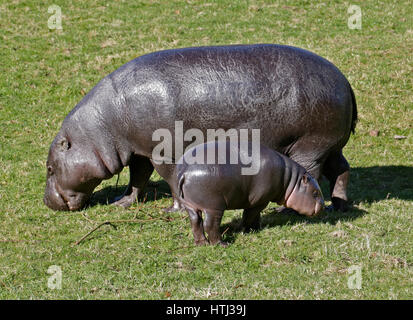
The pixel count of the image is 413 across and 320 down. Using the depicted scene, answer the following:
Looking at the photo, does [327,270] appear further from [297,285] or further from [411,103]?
[411,103]

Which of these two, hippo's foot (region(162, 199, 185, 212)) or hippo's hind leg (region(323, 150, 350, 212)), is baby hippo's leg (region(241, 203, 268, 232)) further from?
hippo's hind leg (region(323, 150, 350, 212))

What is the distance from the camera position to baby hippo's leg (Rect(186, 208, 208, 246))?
22.1 feet

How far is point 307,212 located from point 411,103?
593cm

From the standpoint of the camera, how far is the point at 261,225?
24.7ft

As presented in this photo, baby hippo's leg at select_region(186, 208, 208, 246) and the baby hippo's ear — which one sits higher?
the baby hippo's ear

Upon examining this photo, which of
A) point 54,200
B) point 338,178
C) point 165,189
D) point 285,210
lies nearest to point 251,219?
point 285,210

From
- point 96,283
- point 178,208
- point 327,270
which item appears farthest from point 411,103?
point 96,283

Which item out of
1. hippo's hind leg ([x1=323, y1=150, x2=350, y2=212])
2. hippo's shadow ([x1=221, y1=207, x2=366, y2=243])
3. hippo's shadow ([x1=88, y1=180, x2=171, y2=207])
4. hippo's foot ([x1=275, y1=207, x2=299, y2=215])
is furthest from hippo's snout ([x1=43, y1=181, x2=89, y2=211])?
hippo's hind leg ([x1=323, y1=150, x2=350, y2=212])

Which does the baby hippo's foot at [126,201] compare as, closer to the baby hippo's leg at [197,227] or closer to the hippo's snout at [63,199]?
the hippo's snout at [63,199]

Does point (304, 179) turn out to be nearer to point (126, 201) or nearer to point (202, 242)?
point (202, 242)

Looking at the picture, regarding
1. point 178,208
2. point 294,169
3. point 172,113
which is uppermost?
point 172,113

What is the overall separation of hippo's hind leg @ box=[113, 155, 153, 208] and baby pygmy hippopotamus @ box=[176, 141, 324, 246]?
2008mm

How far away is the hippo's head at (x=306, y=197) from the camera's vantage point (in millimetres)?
7035

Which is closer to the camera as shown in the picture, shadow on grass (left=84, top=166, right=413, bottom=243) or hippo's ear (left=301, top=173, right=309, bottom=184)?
hippo's ear (left=301, top=173, right=309, bottom=184)
